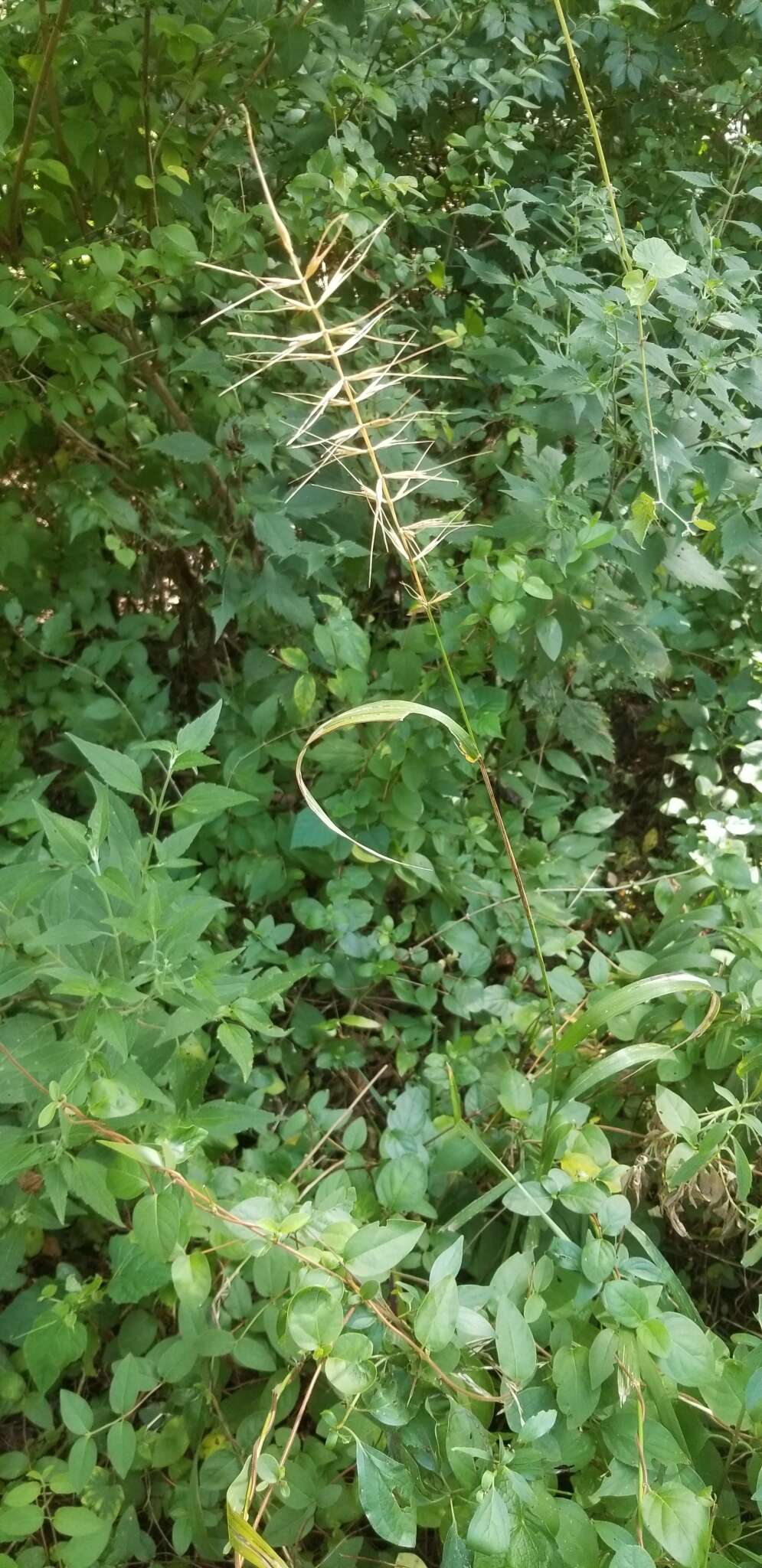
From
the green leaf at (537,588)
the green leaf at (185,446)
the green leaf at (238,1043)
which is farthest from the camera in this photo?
the green leaf at (185,446)

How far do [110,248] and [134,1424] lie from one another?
5.32 ft

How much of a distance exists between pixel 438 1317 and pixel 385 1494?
13cm

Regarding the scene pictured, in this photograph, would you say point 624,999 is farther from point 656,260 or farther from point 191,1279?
point 656,260

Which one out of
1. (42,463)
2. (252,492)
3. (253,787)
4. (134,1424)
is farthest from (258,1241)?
(42,463)

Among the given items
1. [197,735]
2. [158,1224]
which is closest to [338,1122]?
[158,1224]

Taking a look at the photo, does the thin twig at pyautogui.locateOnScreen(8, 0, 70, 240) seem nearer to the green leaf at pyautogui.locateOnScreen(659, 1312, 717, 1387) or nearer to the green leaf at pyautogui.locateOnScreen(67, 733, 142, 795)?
the green leaf at pyautogui.locateOnScreen(67, 733, 142, 795)

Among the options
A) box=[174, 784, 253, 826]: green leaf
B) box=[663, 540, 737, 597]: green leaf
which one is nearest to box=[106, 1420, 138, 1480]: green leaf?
box=[174, 784, 253, 826]: green leaf

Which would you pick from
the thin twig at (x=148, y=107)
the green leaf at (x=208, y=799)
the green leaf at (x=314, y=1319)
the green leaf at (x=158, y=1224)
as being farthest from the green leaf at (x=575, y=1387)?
the thin twig at (x=148, y=107)

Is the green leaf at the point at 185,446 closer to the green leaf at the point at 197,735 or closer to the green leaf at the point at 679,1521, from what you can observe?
the green leaf at the point at 197,735

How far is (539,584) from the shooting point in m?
1.19

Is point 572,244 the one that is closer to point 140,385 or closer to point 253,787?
point 140,385

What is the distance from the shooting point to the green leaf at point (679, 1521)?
2.38ft

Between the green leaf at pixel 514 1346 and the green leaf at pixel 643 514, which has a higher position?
the green leaf at pixel 643 514

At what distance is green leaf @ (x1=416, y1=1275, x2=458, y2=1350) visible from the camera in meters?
0.77
